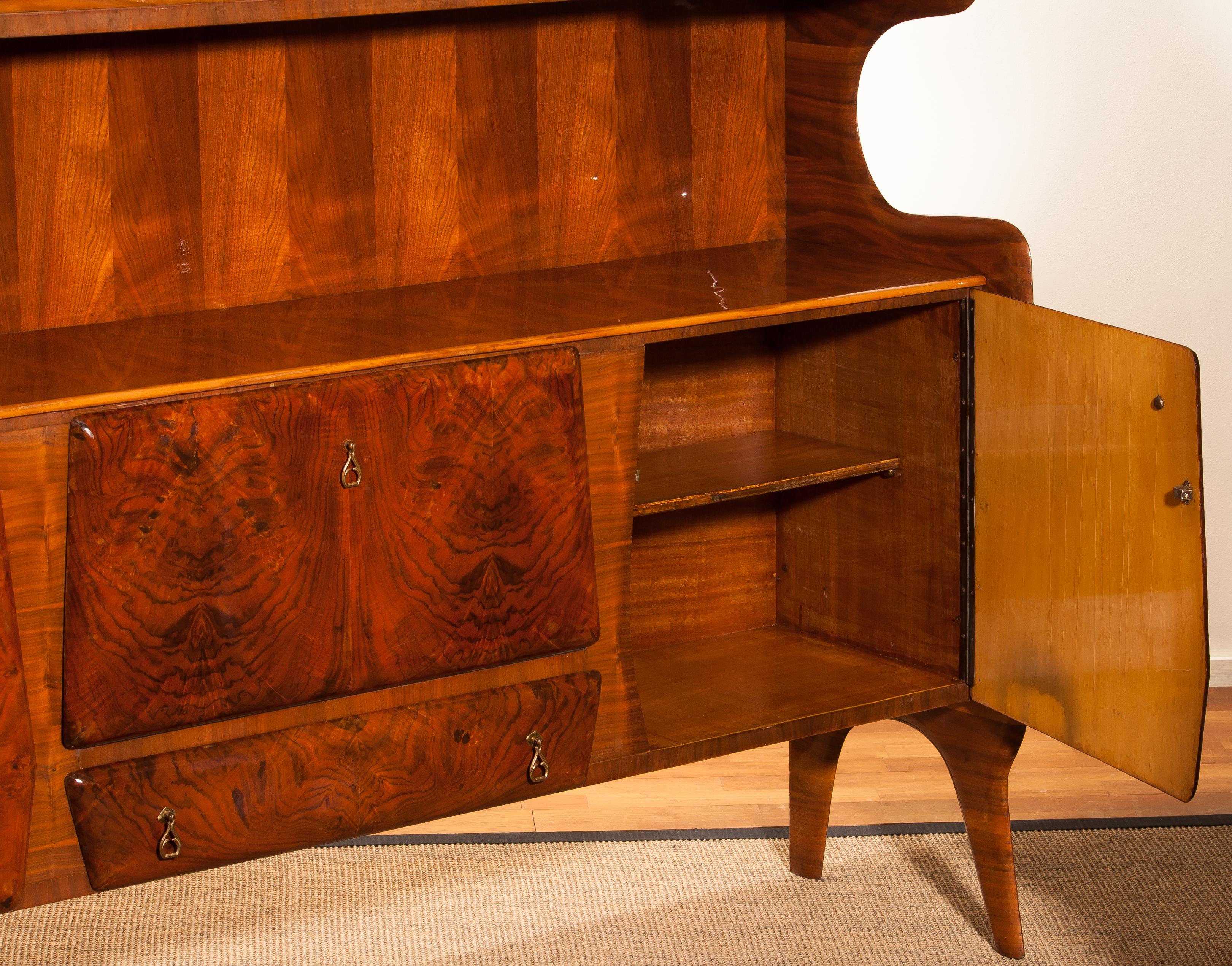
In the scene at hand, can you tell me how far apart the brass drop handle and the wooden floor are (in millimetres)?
1183

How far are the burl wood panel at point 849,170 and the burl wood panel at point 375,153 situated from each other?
47mm

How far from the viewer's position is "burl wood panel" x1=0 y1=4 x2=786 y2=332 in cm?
192

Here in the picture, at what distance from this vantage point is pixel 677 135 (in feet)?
7.59

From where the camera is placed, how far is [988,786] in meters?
2.28

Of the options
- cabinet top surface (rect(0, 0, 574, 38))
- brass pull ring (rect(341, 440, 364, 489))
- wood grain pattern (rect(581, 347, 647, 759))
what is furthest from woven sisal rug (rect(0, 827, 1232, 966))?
cabinet top surface (rect(0, 0, 574, 38))

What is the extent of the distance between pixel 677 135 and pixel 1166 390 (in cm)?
90

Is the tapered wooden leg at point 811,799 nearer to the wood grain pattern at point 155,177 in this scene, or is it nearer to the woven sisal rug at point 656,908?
the woven sisal rug at point 656,908

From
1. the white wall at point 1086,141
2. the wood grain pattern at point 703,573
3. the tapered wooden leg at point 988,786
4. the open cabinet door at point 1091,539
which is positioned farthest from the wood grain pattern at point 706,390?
the white wall at point 1086,141

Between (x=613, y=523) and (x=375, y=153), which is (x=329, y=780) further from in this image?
(x=375, y=153)

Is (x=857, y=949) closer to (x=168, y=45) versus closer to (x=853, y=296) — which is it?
(x=853, y=296)

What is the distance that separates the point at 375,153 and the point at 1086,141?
1677 mm

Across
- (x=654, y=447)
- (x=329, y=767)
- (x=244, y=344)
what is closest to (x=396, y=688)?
(x=329, y=767)

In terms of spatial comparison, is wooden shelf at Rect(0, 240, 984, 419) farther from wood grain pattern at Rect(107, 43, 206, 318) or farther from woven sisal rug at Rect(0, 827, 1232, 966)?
woven sisal rug at Rect(0, 827, 1232, 966)

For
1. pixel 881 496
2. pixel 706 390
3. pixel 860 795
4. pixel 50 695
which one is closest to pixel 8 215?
pixel 50 695
